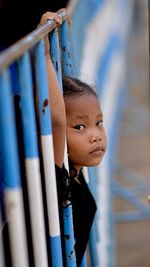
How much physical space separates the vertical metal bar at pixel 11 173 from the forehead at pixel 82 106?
0.56 meters

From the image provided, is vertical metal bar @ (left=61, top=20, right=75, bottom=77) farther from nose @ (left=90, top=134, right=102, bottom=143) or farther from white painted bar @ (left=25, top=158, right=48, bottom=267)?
white painted bar @ (left=25, top=158, right=48, bottom=267)

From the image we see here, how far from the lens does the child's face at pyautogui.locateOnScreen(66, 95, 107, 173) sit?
1.82 metres

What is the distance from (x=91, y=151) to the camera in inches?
71.9

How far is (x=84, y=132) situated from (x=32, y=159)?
0.43m

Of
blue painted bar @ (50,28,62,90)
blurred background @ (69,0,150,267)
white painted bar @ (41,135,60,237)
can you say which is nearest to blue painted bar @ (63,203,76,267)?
white painted bar @ (41,135,60,237)

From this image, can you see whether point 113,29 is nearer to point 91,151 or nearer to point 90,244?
point 90,244

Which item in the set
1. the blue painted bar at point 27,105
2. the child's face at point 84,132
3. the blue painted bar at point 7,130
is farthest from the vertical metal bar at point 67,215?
the blue painted bar at point 7,130

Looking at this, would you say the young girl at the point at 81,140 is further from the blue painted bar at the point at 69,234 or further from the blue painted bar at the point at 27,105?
the blue painted bar at the point at 27,105

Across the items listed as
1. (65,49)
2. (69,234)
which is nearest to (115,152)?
(65,49)

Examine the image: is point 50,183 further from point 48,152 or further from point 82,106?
point 82,106

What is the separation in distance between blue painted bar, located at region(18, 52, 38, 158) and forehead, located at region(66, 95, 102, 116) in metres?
0.44

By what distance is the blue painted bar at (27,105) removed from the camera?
1353 mm

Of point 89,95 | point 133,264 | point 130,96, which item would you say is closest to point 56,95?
point 89,95

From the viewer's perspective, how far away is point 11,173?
126 centimetres
